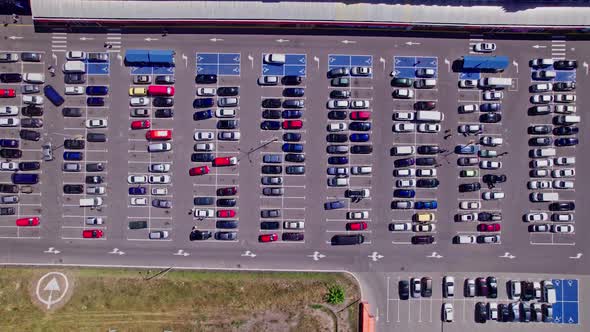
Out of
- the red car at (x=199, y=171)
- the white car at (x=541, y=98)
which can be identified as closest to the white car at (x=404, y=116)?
the white car at (x=541, y=98)

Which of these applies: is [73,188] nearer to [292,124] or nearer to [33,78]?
[33,78]

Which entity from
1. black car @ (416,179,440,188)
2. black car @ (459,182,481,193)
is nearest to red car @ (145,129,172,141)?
black car @ (416,179,440,188)

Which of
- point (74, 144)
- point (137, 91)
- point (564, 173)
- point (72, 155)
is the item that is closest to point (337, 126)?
point (137, 91)

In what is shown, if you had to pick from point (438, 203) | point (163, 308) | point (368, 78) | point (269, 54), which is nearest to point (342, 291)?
point (438, 203)

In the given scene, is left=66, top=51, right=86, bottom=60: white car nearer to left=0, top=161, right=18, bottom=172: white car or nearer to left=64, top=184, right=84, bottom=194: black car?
left=0, top=161, right=18, bottom=172: white car

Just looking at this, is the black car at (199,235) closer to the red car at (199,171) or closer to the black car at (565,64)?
the red car at (199,171)
